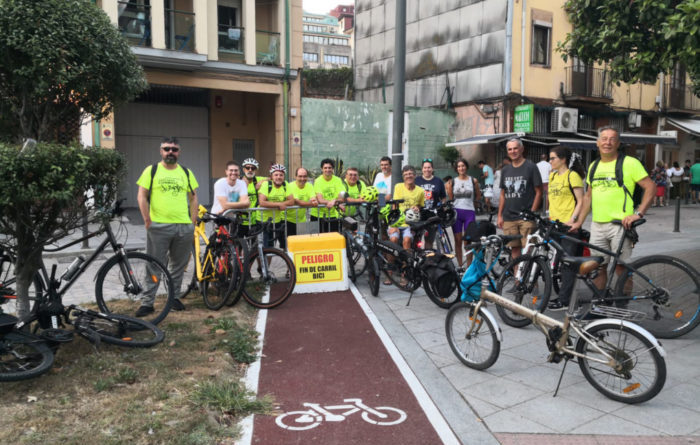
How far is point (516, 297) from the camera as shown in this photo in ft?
18.7

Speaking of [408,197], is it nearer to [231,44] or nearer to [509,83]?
[231,44]

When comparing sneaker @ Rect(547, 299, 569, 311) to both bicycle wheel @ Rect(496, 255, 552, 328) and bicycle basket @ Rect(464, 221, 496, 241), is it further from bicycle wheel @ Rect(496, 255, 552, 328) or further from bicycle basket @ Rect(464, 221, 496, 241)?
bicycle basket @ Rect(464, 221, 496, 241)

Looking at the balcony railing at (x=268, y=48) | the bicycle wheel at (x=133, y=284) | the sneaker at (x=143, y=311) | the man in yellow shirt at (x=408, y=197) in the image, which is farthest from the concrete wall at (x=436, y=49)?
the sneaker at (x=143, y=311)

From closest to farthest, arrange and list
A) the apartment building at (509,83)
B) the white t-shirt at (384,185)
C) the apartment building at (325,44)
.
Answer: the white t-shirt at (384,185) → the apartment building at (509,83) → the apartment building at (325,44)

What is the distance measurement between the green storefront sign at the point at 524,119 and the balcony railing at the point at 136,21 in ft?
41.4

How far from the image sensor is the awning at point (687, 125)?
79.0ft

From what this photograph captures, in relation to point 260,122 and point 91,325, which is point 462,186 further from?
point 260,122

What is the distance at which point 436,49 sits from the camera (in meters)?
22.5

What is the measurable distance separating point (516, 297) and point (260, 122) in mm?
17017

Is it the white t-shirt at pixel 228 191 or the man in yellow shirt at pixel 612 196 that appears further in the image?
the white t-shirt at pixel 228 191

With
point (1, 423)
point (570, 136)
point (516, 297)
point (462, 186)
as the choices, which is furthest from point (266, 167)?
point (1, 423)

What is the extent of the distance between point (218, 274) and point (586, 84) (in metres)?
19.6

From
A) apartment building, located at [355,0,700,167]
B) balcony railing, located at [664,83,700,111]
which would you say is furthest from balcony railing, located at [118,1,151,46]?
balcony railing, located at [664,83,700,111]

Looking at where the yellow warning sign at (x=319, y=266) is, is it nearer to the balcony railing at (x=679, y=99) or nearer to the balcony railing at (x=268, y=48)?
the balcony railing at (x=268, y=48)
